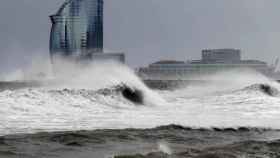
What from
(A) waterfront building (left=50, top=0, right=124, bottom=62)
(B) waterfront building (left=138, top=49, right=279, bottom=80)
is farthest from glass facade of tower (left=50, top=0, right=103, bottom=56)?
(B) waterfront building (left=138, top=49, right=279, bottom=80)

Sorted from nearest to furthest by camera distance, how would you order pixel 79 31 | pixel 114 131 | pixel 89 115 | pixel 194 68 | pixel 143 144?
pixel 143 144
pixel 114 131
pixel 89 115
pixel 194 68
pixel 79 31

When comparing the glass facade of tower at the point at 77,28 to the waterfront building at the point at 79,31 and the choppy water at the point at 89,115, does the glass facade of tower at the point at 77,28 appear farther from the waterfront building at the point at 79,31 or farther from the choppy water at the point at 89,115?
the choppy water at the point at 89,115

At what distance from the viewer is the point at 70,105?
964 inches

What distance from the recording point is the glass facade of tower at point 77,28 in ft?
459

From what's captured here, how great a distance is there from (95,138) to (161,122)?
17.5 ft

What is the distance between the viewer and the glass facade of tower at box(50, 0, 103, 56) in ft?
459

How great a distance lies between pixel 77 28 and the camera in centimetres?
14938

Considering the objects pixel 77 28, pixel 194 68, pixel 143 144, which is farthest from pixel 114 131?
pixel 77 28

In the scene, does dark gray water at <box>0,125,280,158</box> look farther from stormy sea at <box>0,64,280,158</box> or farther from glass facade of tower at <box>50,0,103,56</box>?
glass facade of tower at <box>50,0,103,56</box>

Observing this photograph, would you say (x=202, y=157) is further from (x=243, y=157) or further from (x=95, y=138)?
(x=95, y=138)

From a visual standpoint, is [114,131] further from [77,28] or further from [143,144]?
[77,28]

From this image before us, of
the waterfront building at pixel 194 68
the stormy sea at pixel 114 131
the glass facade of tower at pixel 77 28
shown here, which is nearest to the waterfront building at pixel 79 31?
the glass facade of tower at pixel 77 28

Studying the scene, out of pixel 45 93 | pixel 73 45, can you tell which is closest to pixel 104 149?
pixel 45 93

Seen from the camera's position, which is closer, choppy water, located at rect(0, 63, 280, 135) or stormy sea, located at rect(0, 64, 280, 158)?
stormy sea, located at rect(0, 64, 280, 158)
